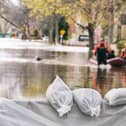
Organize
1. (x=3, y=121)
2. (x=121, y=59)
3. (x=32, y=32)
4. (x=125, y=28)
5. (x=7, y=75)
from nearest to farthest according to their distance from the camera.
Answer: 1. (x=3, y=121)
2. (x=7, y=75)
3. (x=121, y=59)
4. (x=125, y=28)
5. (x=32, y=32)

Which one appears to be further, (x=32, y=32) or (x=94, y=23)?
(x=32, y=32)

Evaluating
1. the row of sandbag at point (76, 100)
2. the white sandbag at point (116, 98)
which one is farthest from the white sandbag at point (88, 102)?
the white sandbag at point (116, 98)

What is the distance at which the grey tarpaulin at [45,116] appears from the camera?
4.11 meters

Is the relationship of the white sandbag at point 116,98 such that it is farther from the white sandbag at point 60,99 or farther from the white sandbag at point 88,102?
the white sandbag at point 60,99

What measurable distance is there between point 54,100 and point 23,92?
34.2ft

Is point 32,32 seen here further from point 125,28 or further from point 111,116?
point 111,116

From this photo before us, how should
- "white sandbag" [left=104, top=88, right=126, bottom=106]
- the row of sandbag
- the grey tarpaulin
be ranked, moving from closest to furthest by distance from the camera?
1. the grey tarpaulin
2. the row of sandbag
3. "white sandbag" [left=104, top=88, right=126, bottom=106]

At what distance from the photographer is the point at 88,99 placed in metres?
4.29

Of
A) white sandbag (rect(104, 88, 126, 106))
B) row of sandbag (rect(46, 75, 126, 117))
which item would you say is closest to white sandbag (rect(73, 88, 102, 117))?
row of sandbag (rect(46, 75, 126, 117))

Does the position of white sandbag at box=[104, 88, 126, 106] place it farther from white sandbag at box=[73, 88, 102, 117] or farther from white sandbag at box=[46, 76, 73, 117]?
white sandbag at box=[46, 76, 73, 117]

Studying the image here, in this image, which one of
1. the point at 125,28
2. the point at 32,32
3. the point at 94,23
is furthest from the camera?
the point at 32,32

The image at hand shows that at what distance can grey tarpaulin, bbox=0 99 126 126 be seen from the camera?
13.5ft

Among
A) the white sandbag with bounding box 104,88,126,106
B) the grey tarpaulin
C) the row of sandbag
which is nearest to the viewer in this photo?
the grey tarpaulin

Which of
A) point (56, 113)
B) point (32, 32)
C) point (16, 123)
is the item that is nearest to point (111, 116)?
point (56, 113)
